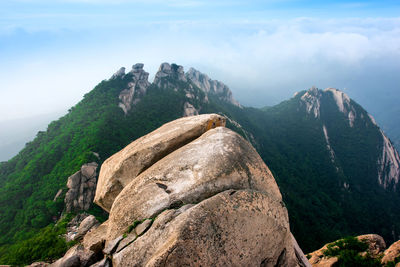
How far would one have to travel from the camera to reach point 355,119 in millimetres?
89875

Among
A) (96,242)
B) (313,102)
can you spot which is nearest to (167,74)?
(313,102)

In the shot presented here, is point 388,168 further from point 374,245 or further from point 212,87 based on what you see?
point 374,245

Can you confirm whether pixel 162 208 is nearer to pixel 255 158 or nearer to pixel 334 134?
pixel 255 158

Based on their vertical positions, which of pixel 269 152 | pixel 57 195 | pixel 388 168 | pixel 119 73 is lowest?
pixel 388 168

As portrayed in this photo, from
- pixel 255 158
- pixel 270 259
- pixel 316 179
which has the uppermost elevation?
pixel 255 158

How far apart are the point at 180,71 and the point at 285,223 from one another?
3108 inches

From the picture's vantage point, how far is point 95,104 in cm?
4997

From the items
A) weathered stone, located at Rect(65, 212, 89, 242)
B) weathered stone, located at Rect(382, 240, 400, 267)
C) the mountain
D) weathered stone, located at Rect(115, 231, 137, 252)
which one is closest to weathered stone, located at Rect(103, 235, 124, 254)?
weathered stone, located at Rect(115, 231, 137, 252)

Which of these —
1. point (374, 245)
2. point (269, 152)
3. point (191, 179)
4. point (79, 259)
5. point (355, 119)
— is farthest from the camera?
point (355, 119)

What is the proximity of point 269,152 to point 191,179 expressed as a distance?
61.9 metres

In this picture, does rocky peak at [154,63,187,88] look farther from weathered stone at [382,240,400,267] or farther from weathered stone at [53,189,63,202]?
weathered stone at [382,240,400,267]

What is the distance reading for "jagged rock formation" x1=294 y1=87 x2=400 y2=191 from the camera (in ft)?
245

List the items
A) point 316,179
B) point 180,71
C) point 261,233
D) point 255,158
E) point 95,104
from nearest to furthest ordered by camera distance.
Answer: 1. point 261,233
2. point 255,158
3. point 95,104
4. point 316,179
5. point 180,71

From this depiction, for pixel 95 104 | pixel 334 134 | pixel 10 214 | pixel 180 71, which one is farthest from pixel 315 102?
pixel 10 214
